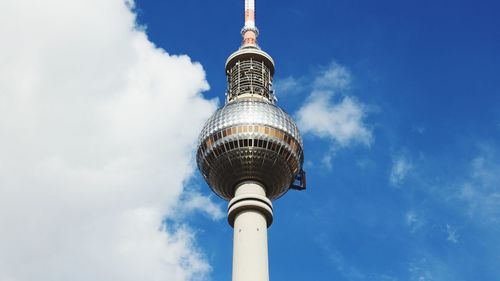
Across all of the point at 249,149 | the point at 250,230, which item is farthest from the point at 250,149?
the point at 250,230

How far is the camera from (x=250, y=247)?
60.1 meters

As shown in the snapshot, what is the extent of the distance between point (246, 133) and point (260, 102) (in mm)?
5682

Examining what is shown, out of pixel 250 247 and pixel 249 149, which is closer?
pixel 250 247

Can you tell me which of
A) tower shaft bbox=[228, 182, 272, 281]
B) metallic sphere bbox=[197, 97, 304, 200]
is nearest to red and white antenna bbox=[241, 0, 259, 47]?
metallic sphere bbox=[197, 97, 304, 200]

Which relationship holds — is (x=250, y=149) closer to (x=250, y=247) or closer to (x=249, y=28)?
(x=250, y=247)

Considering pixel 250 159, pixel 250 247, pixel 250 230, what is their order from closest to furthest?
pixel 250 247 < pixel 250 230 < pixel 250 159

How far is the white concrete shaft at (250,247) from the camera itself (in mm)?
58656

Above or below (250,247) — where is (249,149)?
above

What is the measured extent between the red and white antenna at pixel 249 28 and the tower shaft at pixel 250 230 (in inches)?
930

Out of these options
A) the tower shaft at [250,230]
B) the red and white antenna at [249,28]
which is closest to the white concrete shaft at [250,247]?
the tower shaft at [250,230]

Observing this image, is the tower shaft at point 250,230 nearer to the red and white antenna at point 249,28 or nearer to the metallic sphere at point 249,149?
the metallic sphere at point 249,149

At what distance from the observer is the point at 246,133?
6762 centimetres

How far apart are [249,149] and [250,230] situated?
29.4ft

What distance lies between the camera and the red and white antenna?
8375cm
